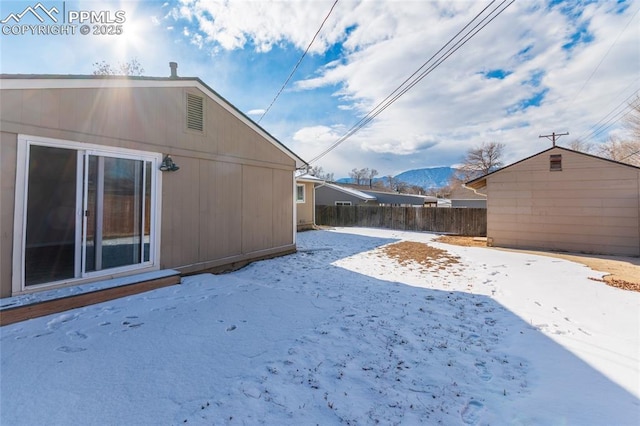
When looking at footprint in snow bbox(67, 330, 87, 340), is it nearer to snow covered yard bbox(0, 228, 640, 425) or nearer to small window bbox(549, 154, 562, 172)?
snow covered yard bbox(0, 228, 640, 425)

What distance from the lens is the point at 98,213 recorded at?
13.7ft

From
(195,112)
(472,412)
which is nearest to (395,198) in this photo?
(195,112)

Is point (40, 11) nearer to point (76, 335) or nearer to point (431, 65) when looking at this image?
point (76, 335)

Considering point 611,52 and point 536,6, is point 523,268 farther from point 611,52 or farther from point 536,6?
point 611,52

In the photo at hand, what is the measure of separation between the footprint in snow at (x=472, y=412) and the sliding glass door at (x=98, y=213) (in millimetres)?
4838

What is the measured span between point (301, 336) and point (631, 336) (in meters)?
3.61

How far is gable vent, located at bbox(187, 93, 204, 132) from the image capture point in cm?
549

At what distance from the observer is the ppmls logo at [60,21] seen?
4.88m

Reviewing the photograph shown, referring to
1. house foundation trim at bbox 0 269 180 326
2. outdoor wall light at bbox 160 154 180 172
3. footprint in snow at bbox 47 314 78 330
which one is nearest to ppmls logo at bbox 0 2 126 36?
outdoor wall light at bbox 160 154 180 172

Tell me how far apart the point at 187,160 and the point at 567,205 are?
1098 centimetres

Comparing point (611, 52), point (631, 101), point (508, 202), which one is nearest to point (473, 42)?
point (508, 202)

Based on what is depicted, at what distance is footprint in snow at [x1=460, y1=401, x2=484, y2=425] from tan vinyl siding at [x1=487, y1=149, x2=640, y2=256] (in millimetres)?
9609

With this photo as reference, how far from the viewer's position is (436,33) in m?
7.56

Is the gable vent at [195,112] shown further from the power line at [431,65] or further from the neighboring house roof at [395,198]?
the neighboring house roof at [395,198]
